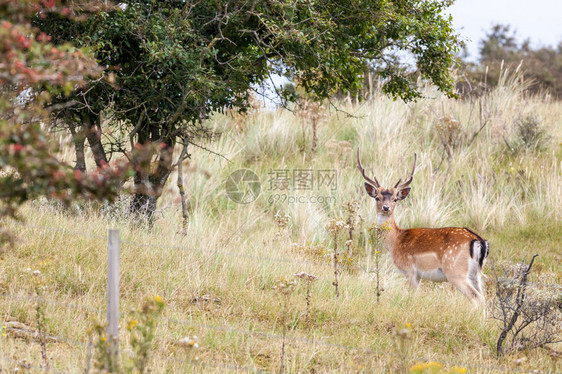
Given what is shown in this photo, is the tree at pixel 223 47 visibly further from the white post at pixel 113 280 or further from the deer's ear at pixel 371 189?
the white post at pixel 113 280

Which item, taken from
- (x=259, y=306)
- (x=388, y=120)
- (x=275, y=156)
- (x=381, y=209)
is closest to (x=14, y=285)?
(x=259, y=306)

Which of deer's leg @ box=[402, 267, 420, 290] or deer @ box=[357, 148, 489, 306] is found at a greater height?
deer @ box=[357, 148, 489, 306]

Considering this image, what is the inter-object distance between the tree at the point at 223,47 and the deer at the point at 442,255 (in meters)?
2.30

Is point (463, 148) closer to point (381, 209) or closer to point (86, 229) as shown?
point (381, 209)

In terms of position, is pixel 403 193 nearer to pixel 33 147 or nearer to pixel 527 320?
pixel 527 320

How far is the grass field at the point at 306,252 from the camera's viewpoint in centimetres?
551

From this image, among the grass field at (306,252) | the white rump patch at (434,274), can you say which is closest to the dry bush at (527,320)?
the grass field at (306,252)

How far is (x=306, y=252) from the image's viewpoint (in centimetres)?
965

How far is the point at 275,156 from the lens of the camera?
Answer: 51.9ft

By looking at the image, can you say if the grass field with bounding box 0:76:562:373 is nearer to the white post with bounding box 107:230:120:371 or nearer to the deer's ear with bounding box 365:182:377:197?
the white post with bounding box 107:230:120:371

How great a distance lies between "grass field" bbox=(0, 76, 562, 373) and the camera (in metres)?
5.51

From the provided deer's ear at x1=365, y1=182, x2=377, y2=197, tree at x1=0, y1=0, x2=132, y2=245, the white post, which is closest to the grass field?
the white post

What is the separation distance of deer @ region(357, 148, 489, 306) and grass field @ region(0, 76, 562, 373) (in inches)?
→ 11.4

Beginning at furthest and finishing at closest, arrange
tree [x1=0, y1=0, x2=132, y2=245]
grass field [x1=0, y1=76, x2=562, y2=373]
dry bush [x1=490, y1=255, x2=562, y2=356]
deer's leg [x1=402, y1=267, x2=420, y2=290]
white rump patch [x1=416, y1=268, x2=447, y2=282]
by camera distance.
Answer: deer's leg [x1=402, y1=267, x2=420, y2=290]
white rump patch [x1=416, y1=268, x2=447, y2=282]
dry bush [x1=490, y1=255, x2=562, y2=356]
grass field [x1=0, y1=76, x2=562, y2=373]
tree [x1=0, y1=0, x2=132, y2=245]
